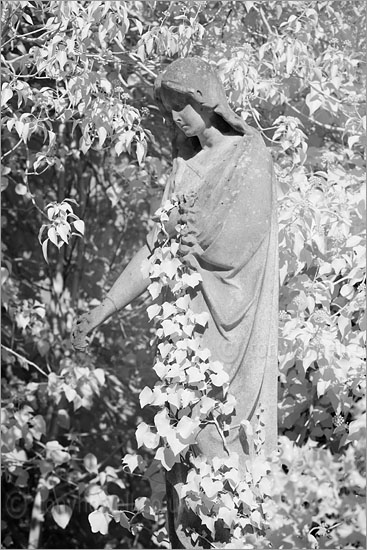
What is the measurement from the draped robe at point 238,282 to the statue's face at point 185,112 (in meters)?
0.15

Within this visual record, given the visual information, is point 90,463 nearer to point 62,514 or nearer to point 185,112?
point 62,514

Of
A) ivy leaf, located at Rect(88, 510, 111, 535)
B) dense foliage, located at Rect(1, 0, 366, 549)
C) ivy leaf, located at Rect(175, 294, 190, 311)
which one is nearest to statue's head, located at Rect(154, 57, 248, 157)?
ivy leaf, located at Rect(175, 294, 190, 311)

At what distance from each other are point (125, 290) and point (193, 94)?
2.14 feet

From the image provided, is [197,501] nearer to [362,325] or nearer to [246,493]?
[246,493]

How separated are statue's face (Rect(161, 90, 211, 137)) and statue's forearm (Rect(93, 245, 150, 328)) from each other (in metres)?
0.41

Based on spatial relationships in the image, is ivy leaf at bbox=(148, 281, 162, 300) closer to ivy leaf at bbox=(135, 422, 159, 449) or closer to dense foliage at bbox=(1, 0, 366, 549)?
dense foliage at bbox=(1, 0, 366, 549)

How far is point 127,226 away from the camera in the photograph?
7.00 metres

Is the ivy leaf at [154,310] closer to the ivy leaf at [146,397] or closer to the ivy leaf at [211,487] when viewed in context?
the ivy leaf at [146,397]

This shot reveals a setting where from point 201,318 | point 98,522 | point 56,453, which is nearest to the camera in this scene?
point 201,318

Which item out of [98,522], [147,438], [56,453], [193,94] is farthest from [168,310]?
[56,453]

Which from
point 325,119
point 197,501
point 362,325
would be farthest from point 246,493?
point 325,119

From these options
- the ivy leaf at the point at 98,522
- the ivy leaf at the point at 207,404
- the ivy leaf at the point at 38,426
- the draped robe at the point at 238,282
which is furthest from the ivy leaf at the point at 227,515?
the ivy leaf at the point at 38,426

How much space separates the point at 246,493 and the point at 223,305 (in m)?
0.57

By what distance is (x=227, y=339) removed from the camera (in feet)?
15.6
